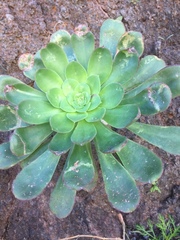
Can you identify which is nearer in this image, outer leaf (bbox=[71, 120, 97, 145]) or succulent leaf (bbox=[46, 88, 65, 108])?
outer leaf (bbox=[71, 120, 97, 145])

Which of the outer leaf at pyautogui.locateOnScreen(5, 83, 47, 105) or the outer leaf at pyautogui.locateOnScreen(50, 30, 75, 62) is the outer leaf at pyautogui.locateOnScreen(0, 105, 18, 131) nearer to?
the outer leaf at pyautogui.locateOnScreen(5, 83, 47, 105)

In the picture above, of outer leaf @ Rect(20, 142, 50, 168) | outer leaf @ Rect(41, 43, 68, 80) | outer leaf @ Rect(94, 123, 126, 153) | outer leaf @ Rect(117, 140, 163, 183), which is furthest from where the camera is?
outer leaf @ Rect(20, 142, 50, 168)

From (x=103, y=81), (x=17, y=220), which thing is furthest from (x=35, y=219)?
(x=103, y=81)

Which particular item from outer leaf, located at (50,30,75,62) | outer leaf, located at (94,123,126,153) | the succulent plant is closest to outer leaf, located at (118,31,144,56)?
Result: the succulent plant

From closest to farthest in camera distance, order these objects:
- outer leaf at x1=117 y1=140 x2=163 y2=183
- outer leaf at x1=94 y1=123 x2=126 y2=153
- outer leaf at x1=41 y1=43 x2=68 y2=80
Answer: outer leaf at x1=94 y1=123 x2=126 y2=153 < outer leaf at x1=117 y1=140 x2=163 y2=183 < outer leaf at x1=41 y1=43 x2=68 y2=80

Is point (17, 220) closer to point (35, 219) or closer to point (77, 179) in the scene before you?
point (35, 219)

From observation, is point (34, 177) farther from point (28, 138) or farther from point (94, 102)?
point (94, 102)

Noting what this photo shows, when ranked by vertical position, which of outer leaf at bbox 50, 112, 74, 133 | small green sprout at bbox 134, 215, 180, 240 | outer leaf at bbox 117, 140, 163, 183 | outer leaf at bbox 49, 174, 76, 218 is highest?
outer leaf at bbox 50, 112, 74, 133
